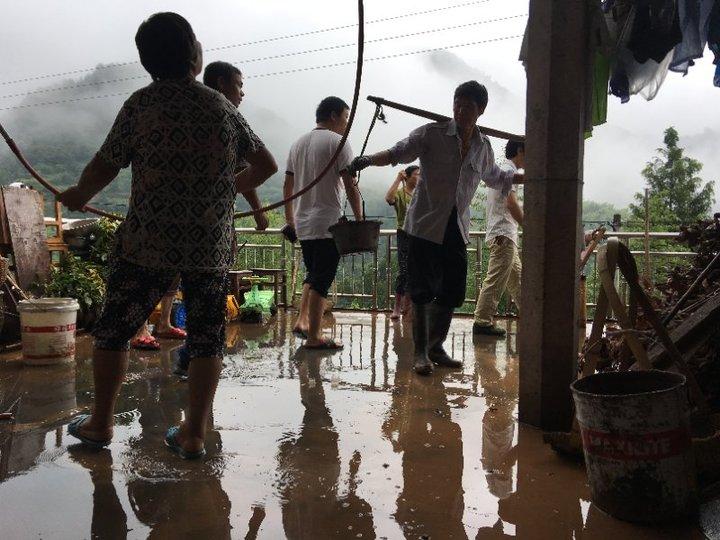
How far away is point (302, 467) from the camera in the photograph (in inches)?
96.4

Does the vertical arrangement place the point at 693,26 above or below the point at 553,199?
above

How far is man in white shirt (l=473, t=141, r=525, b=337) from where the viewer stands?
561 cm

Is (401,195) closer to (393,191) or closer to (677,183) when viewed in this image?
(393,191)

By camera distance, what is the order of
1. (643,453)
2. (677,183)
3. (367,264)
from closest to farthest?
1. (643,453)
2. (367,264)
3. (677,183)

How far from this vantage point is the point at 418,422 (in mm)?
3057

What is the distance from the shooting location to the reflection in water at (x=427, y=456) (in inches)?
78.0

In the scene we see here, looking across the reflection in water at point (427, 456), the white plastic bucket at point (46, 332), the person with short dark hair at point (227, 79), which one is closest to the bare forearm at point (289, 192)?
the person with short dark hair at point (227, 79)

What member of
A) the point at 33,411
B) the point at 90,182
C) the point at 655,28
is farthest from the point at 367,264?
the point at 90,182

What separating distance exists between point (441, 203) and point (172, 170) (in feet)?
7.35

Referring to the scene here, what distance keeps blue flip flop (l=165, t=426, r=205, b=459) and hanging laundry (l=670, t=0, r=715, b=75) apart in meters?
3.86

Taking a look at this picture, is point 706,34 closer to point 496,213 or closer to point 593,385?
point 496,213

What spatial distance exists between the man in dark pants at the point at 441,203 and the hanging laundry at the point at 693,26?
133cm

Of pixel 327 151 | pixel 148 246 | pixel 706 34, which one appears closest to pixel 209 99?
pixel 148 246

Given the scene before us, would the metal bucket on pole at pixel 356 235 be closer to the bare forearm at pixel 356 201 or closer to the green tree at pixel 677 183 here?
the bare forearm at pixel 356 201
